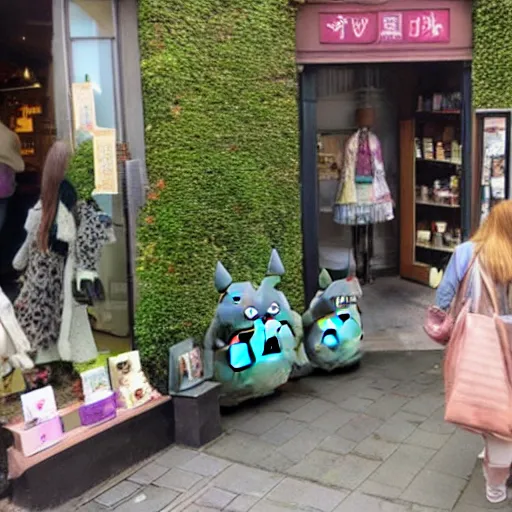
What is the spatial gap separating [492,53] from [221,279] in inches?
132

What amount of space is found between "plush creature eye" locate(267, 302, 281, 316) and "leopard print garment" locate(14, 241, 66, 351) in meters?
1.43

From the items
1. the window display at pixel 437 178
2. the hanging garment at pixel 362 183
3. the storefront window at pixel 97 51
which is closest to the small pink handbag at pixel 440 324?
the storefront window at pixel 97 51

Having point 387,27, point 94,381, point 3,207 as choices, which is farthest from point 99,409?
point 387,27

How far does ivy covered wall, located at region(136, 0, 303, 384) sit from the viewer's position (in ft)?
16.5

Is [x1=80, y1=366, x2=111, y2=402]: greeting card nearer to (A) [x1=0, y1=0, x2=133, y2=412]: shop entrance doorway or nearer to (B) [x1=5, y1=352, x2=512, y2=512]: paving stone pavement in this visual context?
(A) [x1=0, y1=0, x2=133, y2=412]: shop entrance doorway

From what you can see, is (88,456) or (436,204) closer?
(88,456)

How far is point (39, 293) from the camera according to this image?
183 inches

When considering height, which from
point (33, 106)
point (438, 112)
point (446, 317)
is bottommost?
point (446, 317)

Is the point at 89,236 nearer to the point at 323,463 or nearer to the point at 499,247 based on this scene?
the point at 323,463

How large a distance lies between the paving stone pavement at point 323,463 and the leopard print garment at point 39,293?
113cm

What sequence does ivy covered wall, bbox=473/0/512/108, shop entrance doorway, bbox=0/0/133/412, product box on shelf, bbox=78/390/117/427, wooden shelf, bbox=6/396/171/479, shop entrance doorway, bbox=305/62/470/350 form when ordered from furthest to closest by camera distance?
shop entrance doorway, bbox=305/62/470/350 → ivy covered wall, bbox=473/0/512/108 → shop entrance doorway, bbox=0/0/133/412 → product box on shelf, bbox=78/390/117/427 → wooden shelf, bbox=6/396/171/479

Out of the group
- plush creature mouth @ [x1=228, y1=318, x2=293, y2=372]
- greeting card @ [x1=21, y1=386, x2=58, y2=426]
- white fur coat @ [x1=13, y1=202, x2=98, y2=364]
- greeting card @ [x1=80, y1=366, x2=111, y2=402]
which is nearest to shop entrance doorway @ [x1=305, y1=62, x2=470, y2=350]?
plush creature mouth @ [x1=228, y1=318, x2=293, y2=372]

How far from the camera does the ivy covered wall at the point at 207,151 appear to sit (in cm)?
504

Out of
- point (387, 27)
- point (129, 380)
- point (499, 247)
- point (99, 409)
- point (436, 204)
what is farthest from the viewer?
point (436, 204)
